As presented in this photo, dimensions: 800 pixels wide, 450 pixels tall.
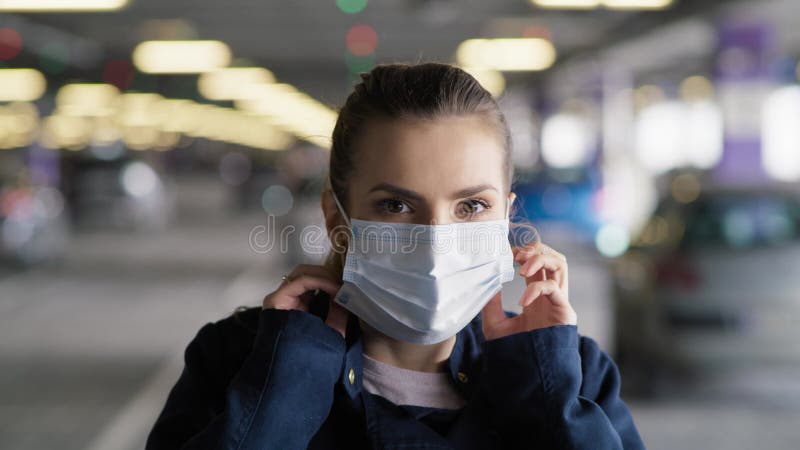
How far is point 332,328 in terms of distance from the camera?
2049mm

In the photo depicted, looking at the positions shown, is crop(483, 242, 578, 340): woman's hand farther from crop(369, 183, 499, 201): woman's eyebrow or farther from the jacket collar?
crop(369, 183, 499, 201): woman's eyebrow

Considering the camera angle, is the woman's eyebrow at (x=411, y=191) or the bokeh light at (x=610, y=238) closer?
the woman's eyebrow at (x=411, y=191)

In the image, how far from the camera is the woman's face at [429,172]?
6.57 feet

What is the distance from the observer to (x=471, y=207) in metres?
2.09

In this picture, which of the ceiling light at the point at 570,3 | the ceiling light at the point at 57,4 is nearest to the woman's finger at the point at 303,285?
the ceiling light at the point at 570,3

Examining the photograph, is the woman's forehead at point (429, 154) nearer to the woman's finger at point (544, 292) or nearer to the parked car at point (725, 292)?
the woman's finger at point (544, 292)

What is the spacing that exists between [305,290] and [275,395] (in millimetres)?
222

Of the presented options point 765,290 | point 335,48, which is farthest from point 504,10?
point 765,290

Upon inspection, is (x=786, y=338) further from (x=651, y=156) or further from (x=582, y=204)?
(x=651, y=156)

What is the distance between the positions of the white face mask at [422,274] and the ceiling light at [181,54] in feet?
59.1

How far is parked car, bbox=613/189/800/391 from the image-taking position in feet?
24.8

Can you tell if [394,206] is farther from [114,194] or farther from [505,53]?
[114,194]

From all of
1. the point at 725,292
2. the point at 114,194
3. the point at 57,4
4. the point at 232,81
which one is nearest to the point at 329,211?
the point at 725,292

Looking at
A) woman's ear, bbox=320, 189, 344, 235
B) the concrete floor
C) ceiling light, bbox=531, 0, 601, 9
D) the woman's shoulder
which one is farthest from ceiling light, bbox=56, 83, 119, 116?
the woman's shoulder
